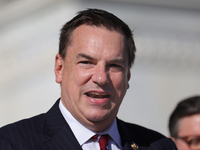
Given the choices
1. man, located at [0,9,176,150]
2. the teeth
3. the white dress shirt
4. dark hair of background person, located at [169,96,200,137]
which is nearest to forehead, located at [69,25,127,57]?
man, located at [0,9,176,150]

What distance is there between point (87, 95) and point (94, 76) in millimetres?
145

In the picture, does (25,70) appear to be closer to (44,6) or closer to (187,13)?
(44,6)

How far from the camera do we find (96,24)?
227 centimetres

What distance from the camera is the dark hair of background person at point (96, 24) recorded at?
7.51ft

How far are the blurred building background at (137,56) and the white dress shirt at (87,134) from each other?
5.90 feet

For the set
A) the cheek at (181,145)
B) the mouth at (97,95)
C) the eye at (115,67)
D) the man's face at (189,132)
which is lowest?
the cheek at (181,145)

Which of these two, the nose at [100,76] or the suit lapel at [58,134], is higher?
the nose at [100,76]

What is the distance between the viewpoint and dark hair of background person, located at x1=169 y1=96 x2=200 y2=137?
2746mm

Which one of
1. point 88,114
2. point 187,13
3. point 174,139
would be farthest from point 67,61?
point 187,13

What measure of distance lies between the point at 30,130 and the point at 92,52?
2.10 feet

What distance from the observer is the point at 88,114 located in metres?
2.14

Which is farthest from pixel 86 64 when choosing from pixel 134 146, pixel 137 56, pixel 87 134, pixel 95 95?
pixel 137 56

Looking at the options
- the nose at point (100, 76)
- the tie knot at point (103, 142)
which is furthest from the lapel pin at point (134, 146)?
the nose at point (100, 76)

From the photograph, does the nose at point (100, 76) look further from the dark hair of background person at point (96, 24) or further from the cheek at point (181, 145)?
the cheek at point (181, 145)
